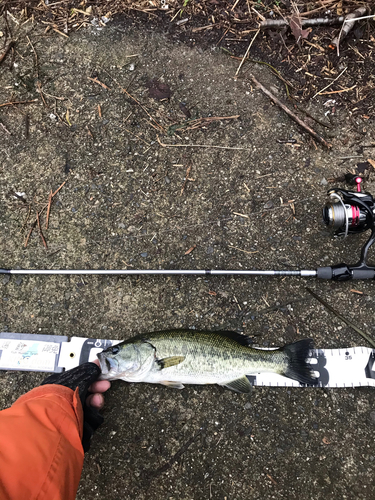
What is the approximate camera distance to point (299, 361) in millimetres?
2822

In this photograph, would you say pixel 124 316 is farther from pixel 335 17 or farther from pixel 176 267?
pixel 335 17

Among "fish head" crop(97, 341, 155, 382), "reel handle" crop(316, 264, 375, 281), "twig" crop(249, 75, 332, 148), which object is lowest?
"fish head" crop(97, 341, 155, 382)

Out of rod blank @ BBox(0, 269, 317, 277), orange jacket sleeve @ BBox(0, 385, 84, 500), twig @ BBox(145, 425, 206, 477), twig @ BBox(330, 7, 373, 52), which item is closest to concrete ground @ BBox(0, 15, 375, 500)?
twig @ BBox(145, 425, 206, 477)

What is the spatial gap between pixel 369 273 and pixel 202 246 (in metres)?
1.61

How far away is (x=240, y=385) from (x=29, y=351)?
81.6 inches

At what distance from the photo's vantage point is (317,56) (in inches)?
144

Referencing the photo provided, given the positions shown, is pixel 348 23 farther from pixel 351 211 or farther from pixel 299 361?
pixel 299 361

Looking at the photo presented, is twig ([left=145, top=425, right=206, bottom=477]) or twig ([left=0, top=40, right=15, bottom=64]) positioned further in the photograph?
twig ([left=0, top=40, right=15, bottom=64])

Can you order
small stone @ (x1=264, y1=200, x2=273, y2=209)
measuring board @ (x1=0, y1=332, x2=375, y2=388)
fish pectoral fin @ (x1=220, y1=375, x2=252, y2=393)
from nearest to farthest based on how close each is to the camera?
fish pectoral fin @ (x1=220, y1=375, x2=252, y2=393), measuring board @ (x1=0, y1=332, x2=375, y2=388), small stone @ (x1=264, y1=200, x2=273, y2=209)

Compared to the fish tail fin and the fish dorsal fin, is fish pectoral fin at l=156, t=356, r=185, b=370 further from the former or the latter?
the fish tail fin

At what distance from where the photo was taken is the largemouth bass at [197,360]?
9.14ft

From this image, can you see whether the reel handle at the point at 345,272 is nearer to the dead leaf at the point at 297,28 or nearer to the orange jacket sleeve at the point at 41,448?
the orange jacket sleeve at the point at 41,448

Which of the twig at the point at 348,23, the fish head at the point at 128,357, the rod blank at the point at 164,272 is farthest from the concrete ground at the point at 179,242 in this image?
the twig at the point at 348,23

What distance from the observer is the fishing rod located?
2.91 metres
